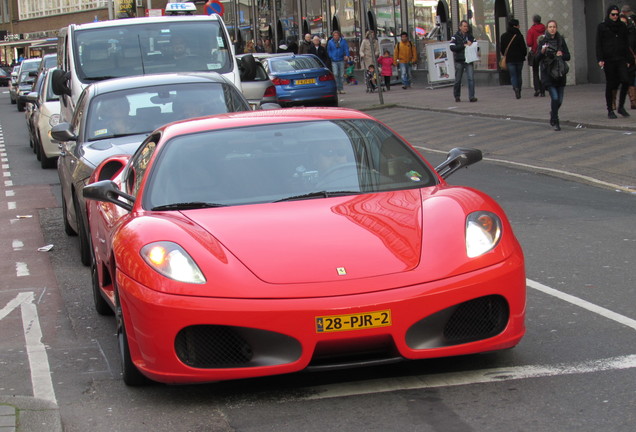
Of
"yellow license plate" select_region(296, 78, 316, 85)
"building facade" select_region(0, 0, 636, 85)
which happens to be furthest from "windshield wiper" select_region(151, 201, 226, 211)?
"yellow license plate" select_region(296, 78, 316, 85)

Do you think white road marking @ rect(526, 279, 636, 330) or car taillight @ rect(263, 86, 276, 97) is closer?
white road marking @ rect(526, 279, 636, 330)

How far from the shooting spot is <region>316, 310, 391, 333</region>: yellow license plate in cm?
498

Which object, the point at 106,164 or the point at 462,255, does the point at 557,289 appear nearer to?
the point at 462,255

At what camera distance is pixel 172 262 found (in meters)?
5.28

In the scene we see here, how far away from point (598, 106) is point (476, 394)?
55.4 ft

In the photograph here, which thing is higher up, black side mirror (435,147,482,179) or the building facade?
the building facade

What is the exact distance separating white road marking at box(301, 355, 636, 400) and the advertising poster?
91.0 feet

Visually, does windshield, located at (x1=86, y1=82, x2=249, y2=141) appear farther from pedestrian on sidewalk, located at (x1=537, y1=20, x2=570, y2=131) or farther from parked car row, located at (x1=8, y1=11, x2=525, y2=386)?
pedestrian on sidewalk, located at (x1=537, y1=20, x2=570, y2=131)

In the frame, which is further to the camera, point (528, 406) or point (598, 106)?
→ point (598, 106)

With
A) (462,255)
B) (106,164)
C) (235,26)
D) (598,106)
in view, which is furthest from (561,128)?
(235,26)

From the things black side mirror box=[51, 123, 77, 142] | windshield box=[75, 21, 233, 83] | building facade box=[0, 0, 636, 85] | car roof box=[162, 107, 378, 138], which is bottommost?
black side mirror box=[51, 123, 77, 142]

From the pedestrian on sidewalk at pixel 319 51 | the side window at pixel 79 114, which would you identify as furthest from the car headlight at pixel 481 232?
the pedestrian on sidewalk at pixel 319 51

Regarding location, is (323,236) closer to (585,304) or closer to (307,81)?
(585,304)

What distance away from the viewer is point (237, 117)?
6.82 metres
